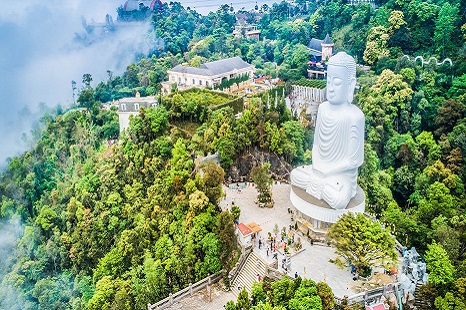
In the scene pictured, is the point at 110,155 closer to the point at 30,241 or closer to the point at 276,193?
the point at 30,241

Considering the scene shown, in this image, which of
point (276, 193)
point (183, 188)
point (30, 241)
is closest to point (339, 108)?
point (276, 193)

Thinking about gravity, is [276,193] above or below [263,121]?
below

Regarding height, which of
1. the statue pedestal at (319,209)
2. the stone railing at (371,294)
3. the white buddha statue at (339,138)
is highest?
the white buddha statue at (339,138)

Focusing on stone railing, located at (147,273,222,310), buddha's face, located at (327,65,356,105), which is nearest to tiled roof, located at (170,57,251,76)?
buddha's face, located at (327,65,356,105)

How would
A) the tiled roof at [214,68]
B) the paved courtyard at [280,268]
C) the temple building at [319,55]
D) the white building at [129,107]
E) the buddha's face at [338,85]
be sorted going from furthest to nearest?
the tiled roof at [214,68] → the temple building at [319,55] → the white building at [129,107] → the buddha's face at [338,85] → the paved courtyard at [280,268]

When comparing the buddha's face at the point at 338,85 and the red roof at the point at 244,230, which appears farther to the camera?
the buddha's face at the point at 338,85

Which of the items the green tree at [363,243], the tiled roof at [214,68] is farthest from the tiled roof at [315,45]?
the green tree at [363,243]

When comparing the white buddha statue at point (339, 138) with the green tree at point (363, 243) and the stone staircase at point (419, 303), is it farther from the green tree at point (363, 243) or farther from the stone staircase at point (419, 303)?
the stone staircase at point (419, 303)
